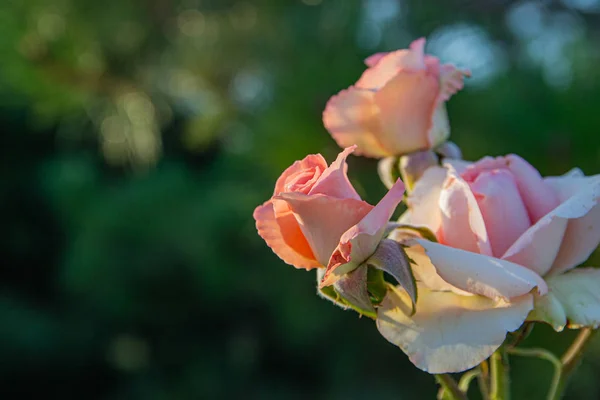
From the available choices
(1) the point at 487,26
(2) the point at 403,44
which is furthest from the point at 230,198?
(1) the point at 487,26

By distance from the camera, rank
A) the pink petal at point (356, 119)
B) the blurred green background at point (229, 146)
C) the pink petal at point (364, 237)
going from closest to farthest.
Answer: the pink petal at point (364, 237) → the pink petal at point (356, 119) → the blurred green background at point (229, 146)

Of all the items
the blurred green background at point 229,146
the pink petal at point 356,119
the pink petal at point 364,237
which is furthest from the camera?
the blurred green background at point 229,146

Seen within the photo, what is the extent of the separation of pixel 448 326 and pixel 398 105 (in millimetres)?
133

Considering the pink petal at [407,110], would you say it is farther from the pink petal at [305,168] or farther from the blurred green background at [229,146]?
the blurred green background at [229,146]

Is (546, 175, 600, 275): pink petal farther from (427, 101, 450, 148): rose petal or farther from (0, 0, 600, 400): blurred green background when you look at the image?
(0, 0, 600, 400): blurred green background

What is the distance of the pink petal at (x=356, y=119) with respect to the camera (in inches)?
14.1

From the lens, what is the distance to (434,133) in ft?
1.19

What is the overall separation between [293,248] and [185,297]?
73.9 inches

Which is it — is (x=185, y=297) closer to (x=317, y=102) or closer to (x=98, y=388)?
(x=98, y=388)

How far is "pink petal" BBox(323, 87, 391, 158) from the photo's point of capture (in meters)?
0.36

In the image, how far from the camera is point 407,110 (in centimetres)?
36

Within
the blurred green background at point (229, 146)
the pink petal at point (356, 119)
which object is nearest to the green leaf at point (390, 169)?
the pink petal at point (356, 119)

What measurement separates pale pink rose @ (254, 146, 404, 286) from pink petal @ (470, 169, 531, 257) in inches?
2.1

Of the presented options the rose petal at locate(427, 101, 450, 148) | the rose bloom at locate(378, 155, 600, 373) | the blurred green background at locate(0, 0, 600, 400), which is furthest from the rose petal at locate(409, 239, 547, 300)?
the blurred green background at locate(0, 0, 600, 400)
